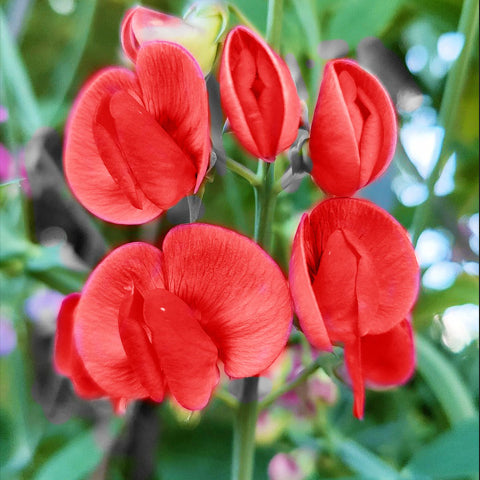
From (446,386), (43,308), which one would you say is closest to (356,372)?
(446,386)

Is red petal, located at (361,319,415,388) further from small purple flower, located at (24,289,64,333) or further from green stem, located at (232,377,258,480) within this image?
small purple flower, located at (24,289,64,333)

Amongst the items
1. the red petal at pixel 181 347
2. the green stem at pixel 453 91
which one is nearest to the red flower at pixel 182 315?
the red petal at pixel 181 347

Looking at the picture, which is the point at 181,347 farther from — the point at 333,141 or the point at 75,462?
the point at 75,462

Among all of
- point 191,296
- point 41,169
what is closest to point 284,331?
point 191,296

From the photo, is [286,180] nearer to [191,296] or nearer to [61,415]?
[191,296]

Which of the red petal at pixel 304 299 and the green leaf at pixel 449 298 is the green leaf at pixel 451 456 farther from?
the red petal at pixel 304 299

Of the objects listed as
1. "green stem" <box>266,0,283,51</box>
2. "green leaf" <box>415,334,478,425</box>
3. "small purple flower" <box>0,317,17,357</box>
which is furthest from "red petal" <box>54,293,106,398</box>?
"small purple flower" <box>0,317,17,357</box>
